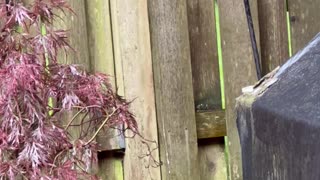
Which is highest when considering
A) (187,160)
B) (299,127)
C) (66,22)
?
(66,22)

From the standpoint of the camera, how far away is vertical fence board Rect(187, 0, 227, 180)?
2.05m

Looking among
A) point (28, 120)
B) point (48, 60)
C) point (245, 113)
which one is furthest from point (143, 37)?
point (245, 113)

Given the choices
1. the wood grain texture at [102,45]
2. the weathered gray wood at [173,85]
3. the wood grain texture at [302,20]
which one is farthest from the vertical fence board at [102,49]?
the wood grain texture at [302,20]

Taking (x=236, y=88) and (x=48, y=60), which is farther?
(x=236, y=88)

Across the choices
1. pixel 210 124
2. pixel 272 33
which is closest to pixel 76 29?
pixel 210 124

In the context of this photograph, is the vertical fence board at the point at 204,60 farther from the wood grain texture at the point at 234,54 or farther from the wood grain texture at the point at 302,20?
the wood grain texture at the point at 302,20

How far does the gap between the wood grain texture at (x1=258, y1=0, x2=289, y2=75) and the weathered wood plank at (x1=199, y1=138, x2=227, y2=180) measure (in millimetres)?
319

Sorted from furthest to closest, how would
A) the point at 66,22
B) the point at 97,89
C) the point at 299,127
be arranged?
the point at 66,22, the point at 97,89, the point at 299,127

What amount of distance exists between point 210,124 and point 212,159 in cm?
13

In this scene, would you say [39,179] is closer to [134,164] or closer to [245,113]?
[245,113]

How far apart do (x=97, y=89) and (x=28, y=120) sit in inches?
7.5

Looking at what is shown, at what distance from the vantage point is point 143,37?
192 cm

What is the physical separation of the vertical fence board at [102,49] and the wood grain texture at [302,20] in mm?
659

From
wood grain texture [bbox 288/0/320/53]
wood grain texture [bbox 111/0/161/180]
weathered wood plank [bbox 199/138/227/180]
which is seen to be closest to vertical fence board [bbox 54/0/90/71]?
wood grain texture [bbox 111/0/161/180]
